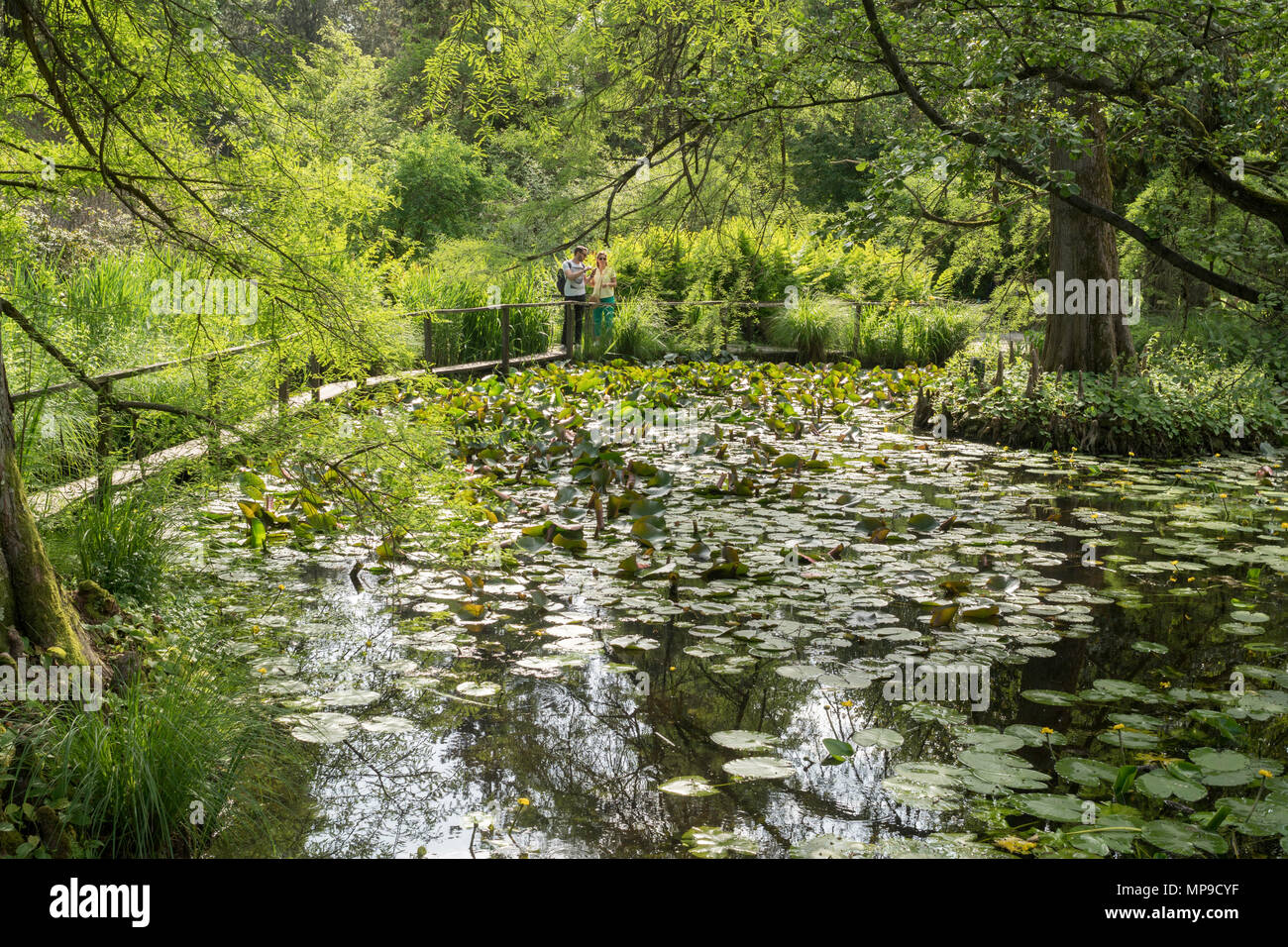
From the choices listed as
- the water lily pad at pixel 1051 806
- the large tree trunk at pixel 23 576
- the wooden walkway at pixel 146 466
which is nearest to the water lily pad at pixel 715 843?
the water lily pad at pixel 1051 806

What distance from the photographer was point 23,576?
3004 millimetres

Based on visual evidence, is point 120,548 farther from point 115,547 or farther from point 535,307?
point 535,307

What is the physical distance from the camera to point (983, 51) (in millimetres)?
4270

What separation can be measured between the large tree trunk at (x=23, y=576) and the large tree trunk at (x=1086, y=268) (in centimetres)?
855

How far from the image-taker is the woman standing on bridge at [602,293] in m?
13.9

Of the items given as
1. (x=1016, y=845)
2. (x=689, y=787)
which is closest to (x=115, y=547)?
(x=689, y=787)

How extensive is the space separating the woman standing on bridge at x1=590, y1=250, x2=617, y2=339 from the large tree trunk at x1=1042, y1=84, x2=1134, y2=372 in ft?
19.6

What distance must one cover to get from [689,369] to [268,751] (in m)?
9.98

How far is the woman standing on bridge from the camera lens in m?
13.9

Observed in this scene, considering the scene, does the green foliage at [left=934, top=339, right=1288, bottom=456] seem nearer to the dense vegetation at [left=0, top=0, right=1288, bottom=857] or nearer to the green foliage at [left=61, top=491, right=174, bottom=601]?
the dense vegetation at [left=0, top=0, right=1288, bottom=857]

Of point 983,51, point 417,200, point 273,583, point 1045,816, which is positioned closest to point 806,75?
point 983,51

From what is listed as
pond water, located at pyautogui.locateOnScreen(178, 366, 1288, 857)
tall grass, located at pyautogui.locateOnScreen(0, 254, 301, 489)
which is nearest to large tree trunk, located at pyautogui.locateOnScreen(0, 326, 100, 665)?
pond water, located at pyautogui.locateOnScreen(178, 366, 1288, 857)
